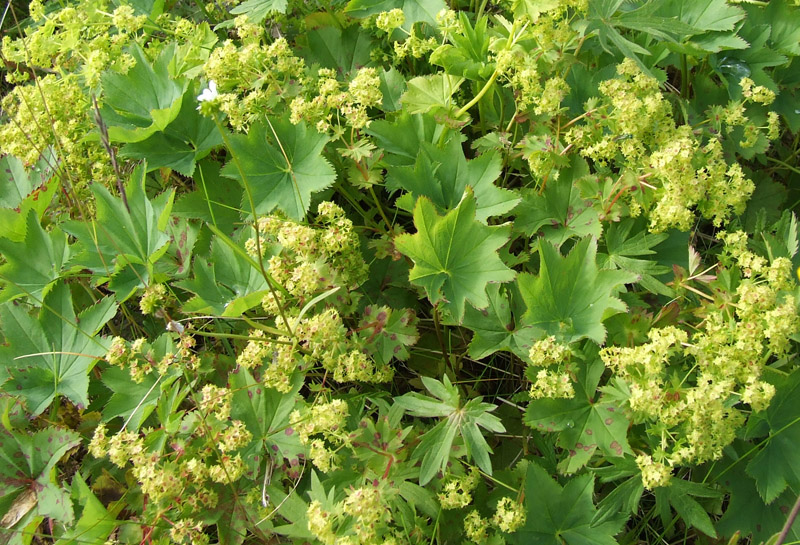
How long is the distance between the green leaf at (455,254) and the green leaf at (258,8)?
1.17 m

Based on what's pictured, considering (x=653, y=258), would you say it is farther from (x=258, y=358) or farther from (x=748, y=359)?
(x=258, y=358)

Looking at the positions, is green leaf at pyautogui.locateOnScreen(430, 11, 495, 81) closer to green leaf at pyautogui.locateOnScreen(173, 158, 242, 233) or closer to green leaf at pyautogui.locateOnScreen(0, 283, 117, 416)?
green leaf at pyautogui.locateOnScreen(173, 158, 242, 233)

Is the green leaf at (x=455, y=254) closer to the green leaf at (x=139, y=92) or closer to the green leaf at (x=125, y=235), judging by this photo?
the green leaf at (x=125, y=235)

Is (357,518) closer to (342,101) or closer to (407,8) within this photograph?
(342,101)

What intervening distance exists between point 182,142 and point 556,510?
199 cm

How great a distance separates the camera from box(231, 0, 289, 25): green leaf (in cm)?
252

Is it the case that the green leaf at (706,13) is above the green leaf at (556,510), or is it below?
above

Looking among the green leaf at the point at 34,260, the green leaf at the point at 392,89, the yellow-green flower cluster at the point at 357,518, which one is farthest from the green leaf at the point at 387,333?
the green leaf at the point at 34,260

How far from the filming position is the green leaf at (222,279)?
2.22 meters

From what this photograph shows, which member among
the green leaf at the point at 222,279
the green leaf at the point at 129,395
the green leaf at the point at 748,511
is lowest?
the green leaf at the point at 748,511

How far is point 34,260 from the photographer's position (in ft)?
8.14

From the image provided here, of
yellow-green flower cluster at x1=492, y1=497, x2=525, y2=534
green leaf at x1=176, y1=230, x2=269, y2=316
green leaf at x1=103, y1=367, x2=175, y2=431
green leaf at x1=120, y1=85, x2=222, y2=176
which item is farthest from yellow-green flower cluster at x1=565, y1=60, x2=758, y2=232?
green leaf at x1=103, y1=367, x2=175, y2=431

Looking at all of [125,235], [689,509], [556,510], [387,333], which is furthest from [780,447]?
[125,235]

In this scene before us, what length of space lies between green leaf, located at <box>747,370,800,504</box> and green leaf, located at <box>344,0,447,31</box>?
1.89 m
